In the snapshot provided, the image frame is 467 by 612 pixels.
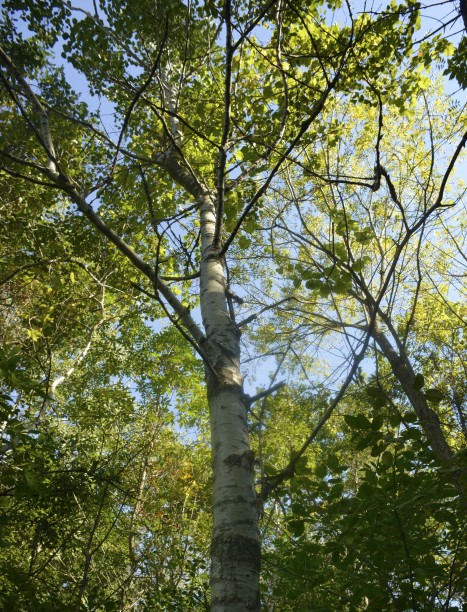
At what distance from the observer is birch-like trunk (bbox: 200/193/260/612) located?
1295 mm

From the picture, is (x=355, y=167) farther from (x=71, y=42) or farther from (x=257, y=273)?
(x=71, y=42)

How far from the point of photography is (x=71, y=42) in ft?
15.2

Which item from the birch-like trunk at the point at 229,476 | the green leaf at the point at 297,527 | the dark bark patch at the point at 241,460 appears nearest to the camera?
the birch-like trunk at the point at 229,476

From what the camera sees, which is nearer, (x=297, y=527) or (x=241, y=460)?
(x=241, y=460)

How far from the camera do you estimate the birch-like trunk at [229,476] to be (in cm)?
129

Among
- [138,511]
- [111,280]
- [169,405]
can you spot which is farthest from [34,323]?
[138,511]

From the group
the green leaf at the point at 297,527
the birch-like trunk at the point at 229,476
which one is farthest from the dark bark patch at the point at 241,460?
the green leaf at the point at 297,527

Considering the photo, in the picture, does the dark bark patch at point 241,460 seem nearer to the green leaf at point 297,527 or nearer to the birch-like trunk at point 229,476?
the birch-like trunk at point 229,476

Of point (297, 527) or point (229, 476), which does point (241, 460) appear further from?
point (297, 527)

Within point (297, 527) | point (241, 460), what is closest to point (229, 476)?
point (241, 460)

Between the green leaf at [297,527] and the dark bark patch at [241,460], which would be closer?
the dark bark patch at [241,460]

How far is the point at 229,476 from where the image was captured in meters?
1.52

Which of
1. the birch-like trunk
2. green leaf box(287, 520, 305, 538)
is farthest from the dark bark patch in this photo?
green leaf box(287, 520, 305, 538)

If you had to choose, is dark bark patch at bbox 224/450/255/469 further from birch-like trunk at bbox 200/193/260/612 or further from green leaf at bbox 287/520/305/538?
green leaf at bbox 287/520/305/538
